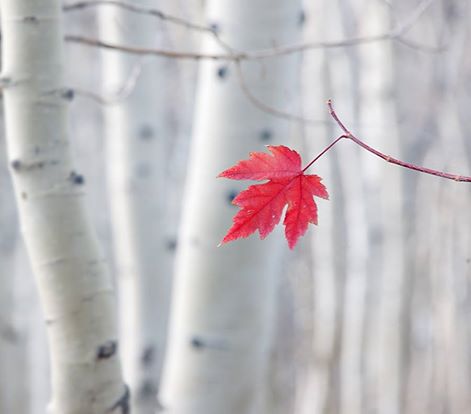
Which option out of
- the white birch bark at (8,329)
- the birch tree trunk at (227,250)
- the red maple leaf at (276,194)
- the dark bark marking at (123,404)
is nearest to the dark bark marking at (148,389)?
the birch tree trunk at (227,250)

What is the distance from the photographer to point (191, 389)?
1561 millimetres

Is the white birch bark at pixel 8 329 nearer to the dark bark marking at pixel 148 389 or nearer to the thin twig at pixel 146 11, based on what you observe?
the dark bark marking at pixel 148 389

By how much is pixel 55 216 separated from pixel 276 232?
68 centimetres

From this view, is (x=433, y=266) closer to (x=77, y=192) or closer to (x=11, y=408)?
(x=11, y=408)

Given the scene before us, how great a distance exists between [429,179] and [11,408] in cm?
333

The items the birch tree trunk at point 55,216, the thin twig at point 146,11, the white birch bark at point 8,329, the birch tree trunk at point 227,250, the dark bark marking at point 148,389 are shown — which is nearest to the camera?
the birch tree trunk at point 55,216

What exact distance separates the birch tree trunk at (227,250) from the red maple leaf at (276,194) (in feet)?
2.53

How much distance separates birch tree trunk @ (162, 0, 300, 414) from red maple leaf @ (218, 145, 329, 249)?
2.53ft

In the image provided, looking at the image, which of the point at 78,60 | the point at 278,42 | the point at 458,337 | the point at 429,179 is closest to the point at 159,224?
the point at 278,42

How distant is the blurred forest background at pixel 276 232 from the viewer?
150 cm

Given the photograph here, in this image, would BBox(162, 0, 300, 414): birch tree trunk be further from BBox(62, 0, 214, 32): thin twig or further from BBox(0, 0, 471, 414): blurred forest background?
BBox(62, 0, 214, 32): thin twig

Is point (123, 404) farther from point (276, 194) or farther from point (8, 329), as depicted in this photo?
point (8, 329)

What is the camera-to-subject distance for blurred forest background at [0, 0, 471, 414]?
1.50 meters

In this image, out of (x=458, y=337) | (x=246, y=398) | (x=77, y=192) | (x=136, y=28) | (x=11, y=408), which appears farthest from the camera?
(x=458, y=337)
